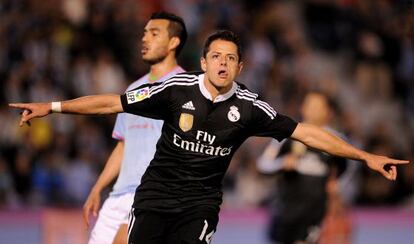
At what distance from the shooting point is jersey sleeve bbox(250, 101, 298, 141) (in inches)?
254

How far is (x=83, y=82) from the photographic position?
13.9 meters

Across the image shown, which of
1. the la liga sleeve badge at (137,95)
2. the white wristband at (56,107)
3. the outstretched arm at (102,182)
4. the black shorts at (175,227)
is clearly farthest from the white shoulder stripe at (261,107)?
the outstretched arm at (102,182)

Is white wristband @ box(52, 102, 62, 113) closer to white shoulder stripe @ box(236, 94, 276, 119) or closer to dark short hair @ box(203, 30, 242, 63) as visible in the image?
Result: dark short hair @ box(203, 30, 242, 63)

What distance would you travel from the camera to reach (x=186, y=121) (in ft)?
20.9

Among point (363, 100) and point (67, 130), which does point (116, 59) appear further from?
point (363, 100)

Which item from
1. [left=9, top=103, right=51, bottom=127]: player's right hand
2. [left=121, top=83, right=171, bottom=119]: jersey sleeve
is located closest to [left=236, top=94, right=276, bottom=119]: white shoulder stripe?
[left=121, top=83, right=171, bottom=119]: jersey sleeve

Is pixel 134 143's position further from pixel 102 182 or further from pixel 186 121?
pixel 186 121

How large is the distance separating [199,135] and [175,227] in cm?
63

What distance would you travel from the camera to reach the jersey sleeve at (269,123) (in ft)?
21.1

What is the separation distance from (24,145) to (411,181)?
225 inches

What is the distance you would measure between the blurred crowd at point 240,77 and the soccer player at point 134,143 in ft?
11.8

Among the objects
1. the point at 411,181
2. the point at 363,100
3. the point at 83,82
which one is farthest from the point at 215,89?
the point at 363,100

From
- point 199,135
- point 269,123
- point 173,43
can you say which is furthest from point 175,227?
point 173,43

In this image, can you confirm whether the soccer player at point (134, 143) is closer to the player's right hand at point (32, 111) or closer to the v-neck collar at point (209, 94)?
the v-neck collar at point (209, 94)
